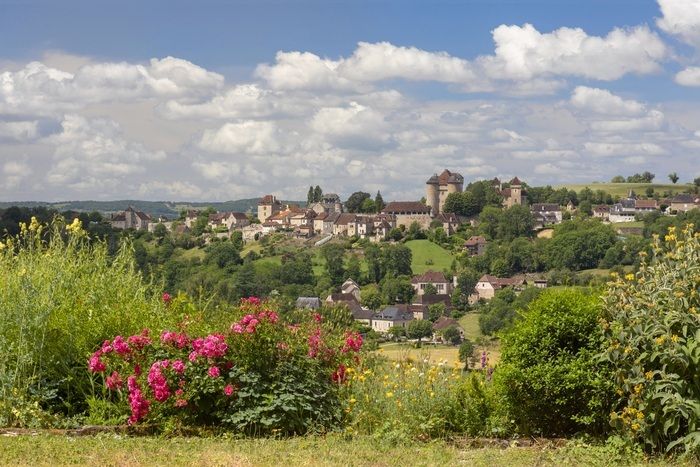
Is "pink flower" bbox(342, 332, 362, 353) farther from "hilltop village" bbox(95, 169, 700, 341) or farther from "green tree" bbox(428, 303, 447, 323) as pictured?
"green tree" bbox(428, 303, 447, 323)

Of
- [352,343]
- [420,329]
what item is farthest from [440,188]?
[352,343]

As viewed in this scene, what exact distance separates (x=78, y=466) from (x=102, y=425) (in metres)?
1.58

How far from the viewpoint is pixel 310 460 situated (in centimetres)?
651

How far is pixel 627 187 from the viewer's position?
178250mm

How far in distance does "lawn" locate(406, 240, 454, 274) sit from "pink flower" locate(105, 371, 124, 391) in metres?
112

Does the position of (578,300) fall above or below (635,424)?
above

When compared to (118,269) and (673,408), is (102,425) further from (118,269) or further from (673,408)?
(673,408)

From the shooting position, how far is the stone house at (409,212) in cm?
15225

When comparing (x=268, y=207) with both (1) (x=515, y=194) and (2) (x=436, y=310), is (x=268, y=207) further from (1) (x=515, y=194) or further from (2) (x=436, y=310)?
(2) (x=436, y=310)

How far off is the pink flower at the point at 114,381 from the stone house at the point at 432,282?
10025 centimetres

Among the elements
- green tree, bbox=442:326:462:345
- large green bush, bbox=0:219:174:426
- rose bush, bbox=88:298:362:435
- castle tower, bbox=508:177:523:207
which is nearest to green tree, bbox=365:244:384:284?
green tree, bbox=442:326:462:345

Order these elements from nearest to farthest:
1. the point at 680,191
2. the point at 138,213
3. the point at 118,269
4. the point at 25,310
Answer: the point at 25,310 < the point at 118,269 < the point at 680,191 < the point at 138,213

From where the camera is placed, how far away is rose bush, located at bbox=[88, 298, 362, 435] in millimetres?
7598

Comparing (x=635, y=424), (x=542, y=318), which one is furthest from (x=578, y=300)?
(x=635, y=424)
